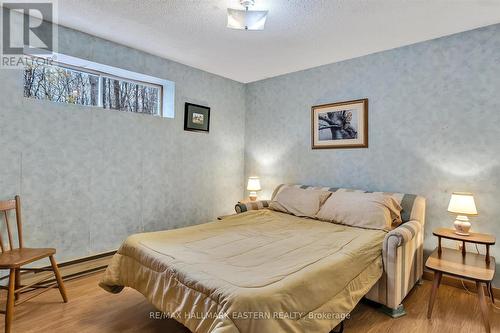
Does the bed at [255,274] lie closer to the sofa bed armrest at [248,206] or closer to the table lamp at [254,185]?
the sofa bed armrest at [248,206]

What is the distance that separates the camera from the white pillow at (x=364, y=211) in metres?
2.50

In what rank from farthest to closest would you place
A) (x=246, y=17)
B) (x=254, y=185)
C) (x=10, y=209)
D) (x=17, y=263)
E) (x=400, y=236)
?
(x=254, y=185) → (x=10, y=209) → (x=246, y=17) → (x=400, y=236) → (x=17, y=263)

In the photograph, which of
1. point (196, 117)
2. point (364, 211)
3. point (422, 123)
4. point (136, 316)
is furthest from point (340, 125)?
point (136, 316)

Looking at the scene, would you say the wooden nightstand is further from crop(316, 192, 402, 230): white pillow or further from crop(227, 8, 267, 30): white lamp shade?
crop(227, 8, 267, 30): white lamp shade

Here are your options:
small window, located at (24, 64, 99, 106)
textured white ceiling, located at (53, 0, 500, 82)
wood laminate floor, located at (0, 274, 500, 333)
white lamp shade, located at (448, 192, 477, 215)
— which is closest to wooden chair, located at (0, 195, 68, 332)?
wood laminate floor, located at (0, 274, 500, 333)

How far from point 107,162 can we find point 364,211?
108 inches

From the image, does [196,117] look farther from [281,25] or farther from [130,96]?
[281,25]

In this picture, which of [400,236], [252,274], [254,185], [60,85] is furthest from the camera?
[254,185]

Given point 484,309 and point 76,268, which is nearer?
point 484,309

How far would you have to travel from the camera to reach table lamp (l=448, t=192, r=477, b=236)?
7.32 ft

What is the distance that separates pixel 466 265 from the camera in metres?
2.06

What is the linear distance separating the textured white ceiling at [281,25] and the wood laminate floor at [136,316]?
2.44 m

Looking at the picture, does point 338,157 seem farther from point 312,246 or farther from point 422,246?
point 312,246

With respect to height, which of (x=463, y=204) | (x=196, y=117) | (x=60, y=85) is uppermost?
(x=60, y=85)
